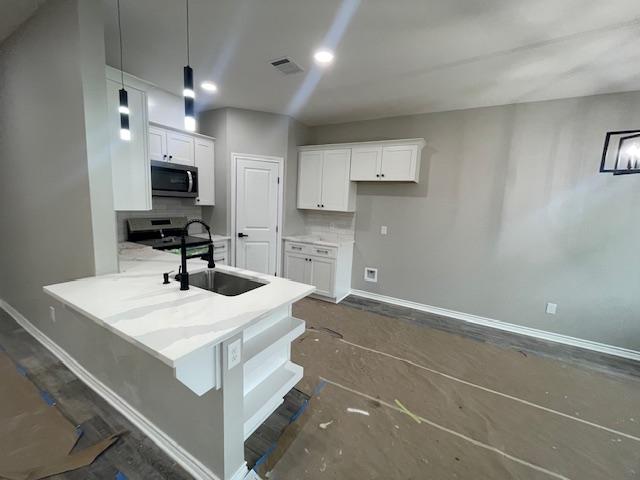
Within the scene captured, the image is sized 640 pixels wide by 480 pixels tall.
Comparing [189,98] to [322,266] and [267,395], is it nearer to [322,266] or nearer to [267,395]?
[267,395]

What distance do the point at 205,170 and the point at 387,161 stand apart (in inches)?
101

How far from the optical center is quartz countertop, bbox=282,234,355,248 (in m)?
3.94

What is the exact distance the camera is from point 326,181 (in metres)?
4.13

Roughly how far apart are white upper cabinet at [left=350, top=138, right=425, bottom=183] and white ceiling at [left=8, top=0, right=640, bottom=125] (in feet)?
2.04

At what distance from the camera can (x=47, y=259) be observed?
7.38ft

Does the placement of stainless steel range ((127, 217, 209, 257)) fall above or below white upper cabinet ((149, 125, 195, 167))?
below

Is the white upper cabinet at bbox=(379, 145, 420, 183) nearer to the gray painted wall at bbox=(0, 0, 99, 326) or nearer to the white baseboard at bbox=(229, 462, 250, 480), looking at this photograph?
the gray painted wall at bbox=(0, 0, 99, 326)

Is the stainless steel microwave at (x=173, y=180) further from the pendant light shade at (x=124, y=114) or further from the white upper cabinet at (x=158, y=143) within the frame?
the pendant light shade at (x=124, y=114)

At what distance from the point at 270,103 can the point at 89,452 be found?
368 centimetres

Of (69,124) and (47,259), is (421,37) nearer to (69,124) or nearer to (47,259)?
(69,124)

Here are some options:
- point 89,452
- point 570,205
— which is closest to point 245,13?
point 89,452

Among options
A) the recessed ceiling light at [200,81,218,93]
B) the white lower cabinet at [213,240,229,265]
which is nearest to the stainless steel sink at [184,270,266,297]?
the white lower cabinet at [213,240,229,265]

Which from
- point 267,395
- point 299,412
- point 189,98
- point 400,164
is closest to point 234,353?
point 267,395

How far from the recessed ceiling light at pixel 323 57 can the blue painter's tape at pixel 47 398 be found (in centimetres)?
330
